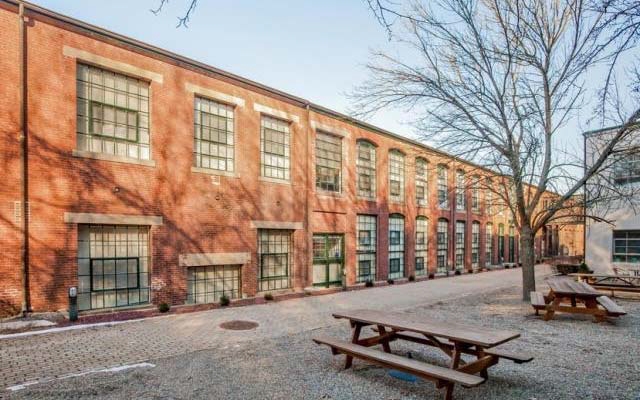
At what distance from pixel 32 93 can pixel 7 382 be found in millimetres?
7255

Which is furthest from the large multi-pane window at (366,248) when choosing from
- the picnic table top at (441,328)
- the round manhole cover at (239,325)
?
the picnic table top at (441,328)

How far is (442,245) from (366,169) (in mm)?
8922

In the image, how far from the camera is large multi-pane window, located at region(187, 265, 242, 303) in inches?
517

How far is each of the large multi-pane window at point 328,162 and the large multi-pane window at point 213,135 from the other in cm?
461

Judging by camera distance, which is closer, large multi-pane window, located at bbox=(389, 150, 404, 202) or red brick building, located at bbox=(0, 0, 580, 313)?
red brick building, located at bbox=(0, 0, 580, 313)

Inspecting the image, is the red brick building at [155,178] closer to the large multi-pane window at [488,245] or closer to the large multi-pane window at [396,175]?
the large multi-pane window at [396,175]

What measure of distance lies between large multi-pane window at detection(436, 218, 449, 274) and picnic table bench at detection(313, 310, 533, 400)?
19.3 m

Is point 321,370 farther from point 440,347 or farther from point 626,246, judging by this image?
point 626,246

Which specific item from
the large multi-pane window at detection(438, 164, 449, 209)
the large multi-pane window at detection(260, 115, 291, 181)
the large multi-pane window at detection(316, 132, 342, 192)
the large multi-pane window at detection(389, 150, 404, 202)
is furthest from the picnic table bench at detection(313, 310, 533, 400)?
the large multi-pane window at detection(438, 164, 449, 209)

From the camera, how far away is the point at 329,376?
6.04 meters

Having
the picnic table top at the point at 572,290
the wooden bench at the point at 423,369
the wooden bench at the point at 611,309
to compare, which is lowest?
the wooden bench at the point at 611,309

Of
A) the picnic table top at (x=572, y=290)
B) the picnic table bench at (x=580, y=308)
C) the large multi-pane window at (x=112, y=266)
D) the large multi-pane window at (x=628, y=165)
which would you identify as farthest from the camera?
the large multi-pane window at (x=628, y=165)

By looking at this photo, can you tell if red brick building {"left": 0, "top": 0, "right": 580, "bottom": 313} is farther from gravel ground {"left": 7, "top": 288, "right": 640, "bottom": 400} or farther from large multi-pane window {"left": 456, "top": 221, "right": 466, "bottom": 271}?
large multi-pane window {"left": 456, "top": 221, "right": 466, "bottom": 271}

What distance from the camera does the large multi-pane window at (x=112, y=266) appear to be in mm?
10914
